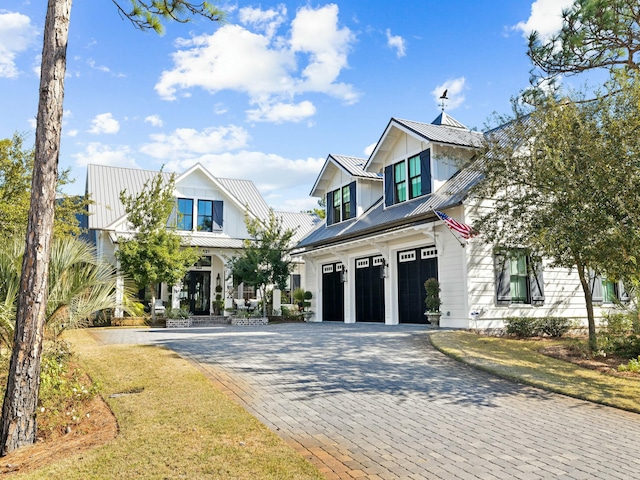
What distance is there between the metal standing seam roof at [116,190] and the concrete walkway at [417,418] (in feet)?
50.6

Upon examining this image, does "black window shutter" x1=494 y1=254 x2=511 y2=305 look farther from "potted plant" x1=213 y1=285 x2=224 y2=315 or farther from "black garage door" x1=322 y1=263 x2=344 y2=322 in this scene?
"potted plant" x1=213 y1=285 x2=224 y2=315

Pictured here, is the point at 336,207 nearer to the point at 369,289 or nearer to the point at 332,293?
the point at 332,293

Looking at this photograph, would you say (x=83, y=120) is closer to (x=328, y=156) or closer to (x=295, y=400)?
(x=295, y=400)

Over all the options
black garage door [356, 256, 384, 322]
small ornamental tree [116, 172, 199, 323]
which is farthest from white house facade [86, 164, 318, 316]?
black garage door [356, 256, 384, 322]

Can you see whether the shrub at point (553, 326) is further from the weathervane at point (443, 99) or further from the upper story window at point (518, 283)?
the weathervane at point (443, 99)

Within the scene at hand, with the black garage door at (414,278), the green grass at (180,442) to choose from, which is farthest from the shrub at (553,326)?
the green grass at (180,442)

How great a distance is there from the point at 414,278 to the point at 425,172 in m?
3.70

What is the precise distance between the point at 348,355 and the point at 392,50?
29.2ft

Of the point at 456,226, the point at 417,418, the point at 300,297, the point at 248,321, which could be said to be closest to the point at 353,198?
the point at 300,297

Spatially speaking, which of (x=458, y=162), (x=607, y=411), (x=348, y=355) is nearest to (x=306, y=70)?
(x=458, y=162)

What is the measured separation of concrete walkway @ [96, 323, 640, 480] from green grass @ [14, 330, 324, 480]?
0.31m

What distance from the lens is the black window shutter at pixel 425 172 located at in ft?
57.7

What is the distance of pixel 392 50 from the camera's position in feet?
47.7

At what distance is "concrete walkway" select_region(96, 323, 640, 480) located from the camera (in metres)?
4.68
